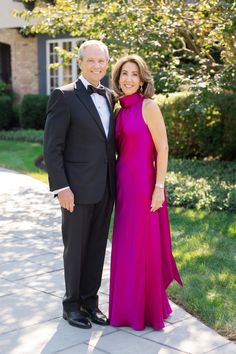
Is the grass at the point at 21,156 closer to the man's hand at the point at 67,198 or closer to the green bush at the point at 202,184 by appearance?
the green bush at the point at 202,184

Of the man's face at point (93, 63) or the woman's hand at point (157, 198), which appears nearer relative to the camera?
the man's face at point (93, 63)

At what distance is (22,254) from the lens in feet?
20.3

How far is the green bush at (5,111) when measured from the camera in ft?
63.5

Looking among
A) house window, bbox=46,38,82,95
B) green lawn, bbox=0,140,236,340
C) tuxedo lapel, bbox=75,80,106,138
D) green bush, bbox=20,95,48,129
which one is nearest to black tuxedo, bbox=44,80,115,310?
tuxedo lapel, bbox=75,80,106,138

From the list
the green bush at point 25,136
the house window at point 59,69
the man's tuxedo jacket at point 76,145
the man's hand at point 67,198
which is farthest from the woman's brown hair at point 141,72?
the house window at point 59,69

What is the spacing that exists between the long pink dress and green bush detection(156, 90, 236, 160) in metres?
7.41

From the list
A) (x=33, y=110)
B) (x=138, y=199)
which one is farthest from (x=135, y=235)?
(x=33, y=110)

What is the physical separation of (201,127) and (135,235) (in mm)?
8238

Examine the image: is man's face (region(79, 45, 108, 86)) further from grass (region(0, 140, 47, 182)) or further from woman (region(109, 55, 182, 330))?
grass (region(0, 140, 47, 182))

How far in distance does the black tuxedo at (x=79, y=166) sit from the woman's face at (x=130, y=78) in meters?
0.17

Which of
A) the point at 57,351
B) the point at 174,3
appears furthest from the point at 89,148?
the point at 174,3

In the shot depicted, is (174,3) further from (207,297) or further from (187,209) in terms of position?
(207,297)

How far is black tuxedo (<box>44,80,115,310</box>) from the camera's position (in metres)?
4.02

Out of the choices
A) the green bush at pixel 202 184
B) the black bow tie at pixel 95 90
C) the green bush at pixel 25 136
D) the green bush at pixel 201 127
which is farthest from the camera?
the green bush at pixel 25 136
